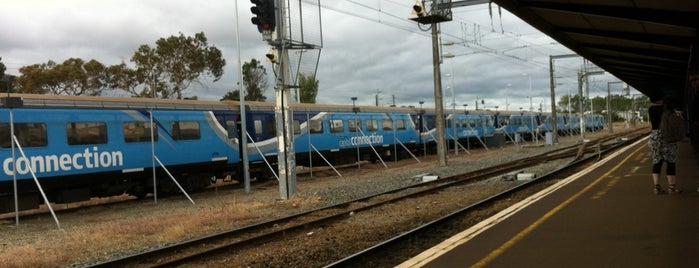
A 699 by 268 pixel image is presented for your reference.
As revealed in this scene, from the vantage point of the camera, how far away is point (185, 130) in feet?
62.5

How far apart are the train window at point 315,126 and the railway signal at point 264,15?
11340 mm

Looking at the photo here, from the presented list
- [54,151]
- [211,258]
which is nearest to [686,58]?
[211,258]

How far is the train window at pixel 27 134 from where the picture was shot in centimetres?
1422

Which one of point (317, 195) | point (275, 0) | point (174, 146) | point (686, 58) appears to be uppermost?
point (275, 0)

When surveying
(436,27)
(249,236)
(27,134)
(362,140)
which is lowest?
(249,236)

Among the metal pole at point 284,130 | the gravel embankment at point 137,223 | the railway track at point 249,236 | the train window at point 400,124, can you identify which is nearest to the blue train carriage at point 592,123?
the train window at point 400,124

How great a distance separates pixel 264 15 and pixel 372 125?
17.2 metres

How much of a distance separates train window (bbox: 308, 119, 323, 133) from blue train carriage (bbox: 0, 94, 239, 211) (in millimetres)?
5245

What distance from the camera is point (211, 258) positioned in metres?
8.23

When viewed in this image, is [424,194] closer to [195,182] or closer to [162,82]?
[195,182]

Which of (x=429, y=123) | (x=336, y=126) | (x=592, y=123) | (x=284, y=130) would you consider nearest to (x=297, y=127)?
(x=336, y=126)

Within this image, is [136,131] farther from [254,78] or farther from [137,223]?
[254,78]

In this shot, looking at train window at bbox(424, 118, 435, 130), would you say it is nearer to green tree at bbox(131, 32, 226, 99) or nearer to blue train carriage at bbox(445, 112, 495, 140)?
blue train carriage at bbox(445, 112, 495, 140)

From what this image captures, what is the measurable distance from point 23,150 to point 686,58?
61.7ft
